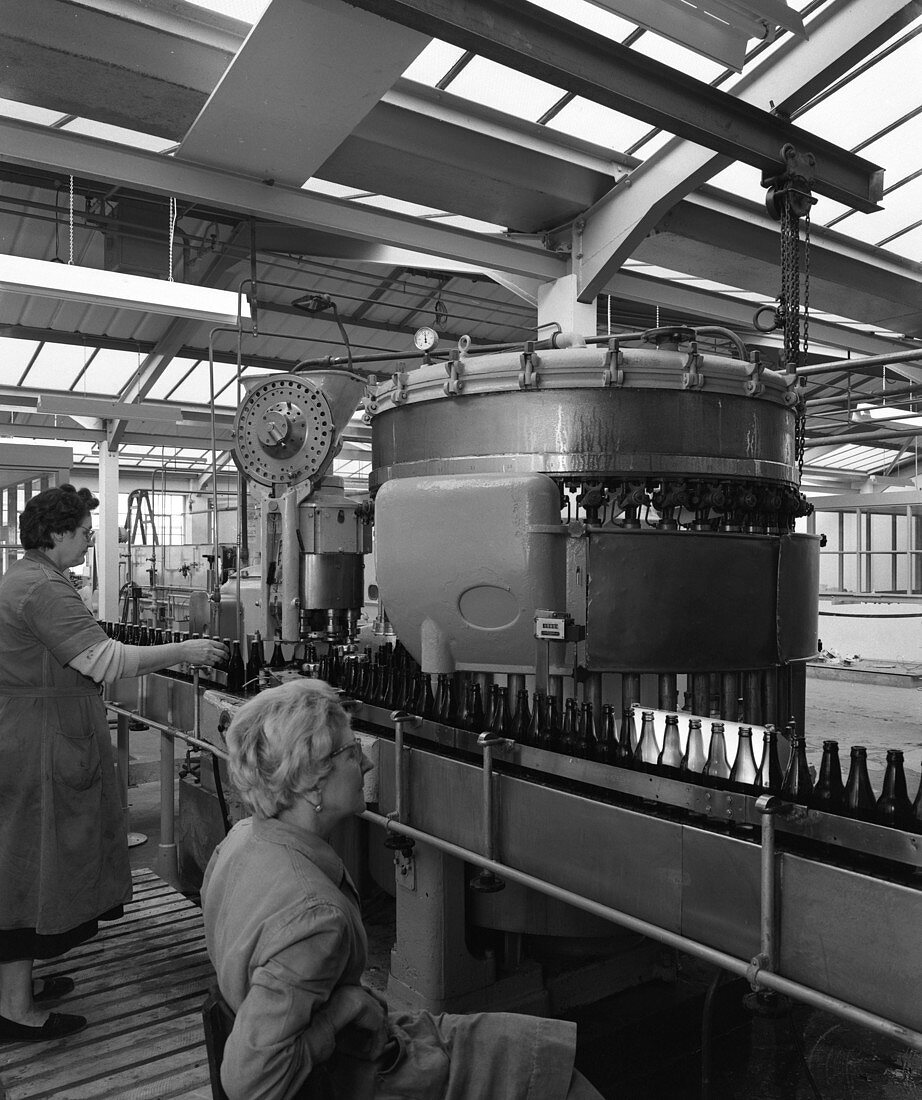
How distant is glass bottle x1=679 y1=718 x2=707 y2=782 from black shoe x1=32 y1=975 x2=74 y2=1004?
2.12 metres

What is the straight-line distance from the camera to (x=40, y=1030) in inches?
104

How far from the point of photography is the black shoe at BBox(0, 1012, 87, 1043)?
103 inches

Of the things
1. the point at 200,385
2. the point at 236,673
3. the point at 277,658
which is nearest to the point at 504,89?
the point at 277,658

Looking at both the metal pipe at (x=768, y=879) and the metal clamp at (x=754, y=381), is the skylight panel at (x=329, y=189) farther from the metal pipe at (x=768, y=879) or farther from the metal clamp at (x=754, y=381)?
the metal pipe at (x=768, y=879)

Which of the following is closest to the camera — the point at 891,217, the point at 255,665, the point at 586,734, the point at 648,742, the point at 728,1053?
the point at 648,742

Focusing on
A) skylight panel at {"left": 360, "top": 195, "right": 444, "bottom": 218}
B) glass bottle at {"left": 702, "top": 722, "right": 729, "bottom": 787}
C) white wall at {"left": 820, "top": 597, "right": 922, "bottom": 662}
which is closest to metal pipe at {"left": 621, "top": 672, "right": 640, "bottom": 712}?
glass bottle at {"left": 702, "top": 722, "right": 729, "bottom": 787}

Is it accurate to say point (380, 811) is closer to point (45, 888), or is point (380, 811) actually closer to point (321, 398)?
point (45, 888)

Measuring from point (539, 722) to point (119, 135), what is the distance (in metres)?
4.45

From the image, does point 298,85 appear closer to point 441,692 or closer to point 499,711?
point 441,692

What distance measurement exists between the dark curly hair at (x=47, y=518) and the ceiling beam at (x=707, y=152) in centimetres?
351

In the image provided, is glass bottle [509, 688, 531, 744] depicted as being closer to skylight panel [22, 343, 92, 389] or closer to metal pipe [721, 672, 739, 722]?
metal pipe [721, 672, 739, 722]

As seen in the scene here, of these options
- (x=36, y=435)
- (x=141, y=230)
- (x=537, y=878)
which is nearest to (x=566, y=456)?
(x=537, y=878)

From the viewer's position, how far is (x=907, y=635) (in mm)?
11070

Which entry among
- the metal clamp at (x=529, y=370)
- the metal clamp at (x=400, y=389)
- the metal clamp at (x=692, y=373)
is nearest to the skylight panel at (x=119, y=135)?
the metal clamp at (x=400, y=389)
